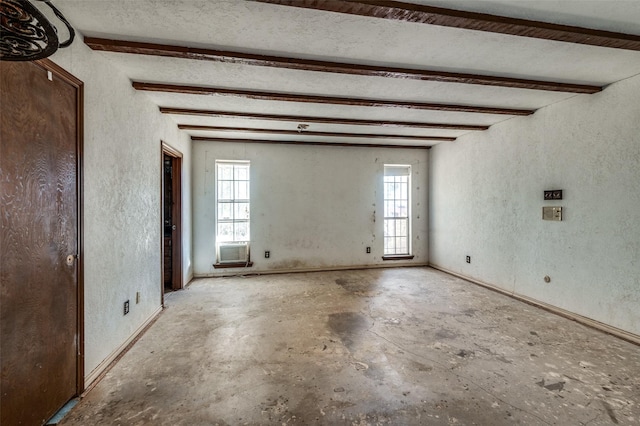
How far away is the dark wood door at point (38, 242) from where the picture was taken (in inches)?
55.8

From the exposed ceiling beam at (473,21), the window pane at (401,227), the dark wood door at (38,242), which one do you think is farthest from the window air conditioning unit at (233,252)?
the exposed ceiling beam at (473,21)

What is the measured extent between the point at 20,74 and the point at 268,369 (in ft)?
7.84

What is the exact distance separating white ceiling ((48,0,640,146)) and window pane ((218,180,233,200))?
6.36ft

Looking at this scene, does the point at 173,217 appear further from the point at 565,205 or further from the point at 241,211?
the point at 565,205

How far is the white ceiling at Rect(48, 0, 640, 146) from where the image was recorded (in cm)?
174

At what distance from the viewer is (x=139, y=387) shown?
2.02 meters

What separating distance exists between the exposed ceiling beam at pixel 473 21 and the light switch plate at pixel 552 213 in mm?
1815

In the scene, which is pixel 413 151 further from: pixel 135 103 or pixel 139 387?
pixel 139 387

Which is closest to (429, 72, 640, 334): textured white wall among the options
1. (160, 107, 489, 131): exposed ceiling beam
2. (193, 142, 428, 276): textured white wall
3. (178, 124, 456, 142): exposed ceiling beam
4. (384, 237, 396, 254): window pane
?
(178, 124, 456, 142): exposed ceiling beam

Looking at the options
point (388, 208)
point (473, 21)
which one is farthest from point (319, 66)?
point (388, 208)

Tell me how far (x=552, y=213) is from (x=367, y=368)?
9.72 ft

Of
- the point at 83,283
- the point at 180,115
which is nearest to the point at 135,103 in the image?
the point at 180,115

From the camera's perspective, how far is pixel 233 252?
514 centimetres

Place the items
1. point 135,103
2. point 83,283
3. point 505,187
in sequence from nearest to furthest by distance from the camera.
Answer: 1. point 83,283
2. point 135,103
3. point 505,187
